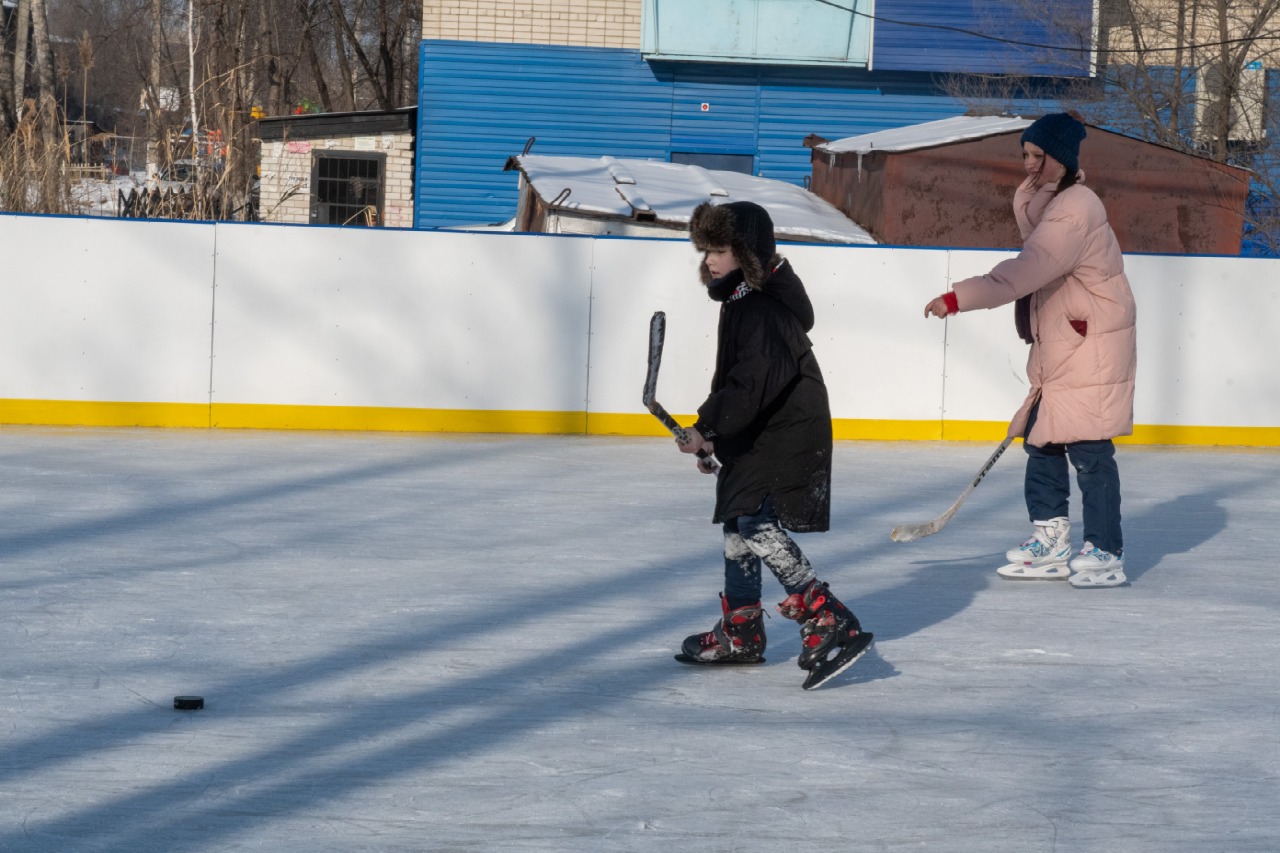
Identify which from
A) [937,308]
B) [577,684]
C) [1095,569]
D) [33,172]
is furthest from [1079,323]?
[33,172]

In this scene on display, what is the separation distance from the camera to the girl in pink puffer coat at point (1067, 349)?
5395 millimetres

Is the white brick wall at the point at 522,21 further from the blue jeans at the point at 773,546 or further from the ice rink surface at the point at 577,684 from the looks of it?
the blue jeans at the point at 773,546

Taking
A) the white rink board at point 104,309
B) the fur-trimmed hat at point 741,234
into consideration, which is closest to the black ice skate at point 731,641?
the fur-trimmed hat at point 741,234

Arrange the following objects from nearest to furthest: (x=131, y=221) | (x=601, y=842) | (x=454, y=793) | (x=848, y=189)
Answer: (x=601, y=842) → (x=454, y=793) → (x=131, y=221) → (x=848, y=189)

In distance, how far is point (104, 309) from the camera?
9.55 metres

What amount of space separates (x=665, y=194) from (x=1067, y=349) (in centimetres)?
953

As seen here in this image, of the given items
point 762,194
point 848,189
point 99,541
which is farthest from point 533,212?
point 99,541

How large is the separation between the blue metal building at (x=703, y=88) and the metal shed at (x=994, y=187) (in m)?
4.59

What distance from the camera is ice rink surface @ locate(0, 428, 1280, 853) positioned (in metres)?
3.11

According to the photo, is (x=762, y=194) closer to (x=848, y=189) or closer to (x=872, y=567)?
(x=848, y=189)

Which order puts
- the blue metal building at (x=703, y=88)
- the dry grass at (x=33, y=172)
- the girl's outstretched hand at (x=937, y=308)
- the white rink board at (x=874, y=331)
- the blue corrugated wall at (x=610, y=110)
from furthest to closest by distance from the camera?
1. the blue corrugated wall at (x=610, y=110)
2. the blue metal building at (x=703, y=88)
3. the dry grass at (x=33, y=172)
4. the white rink board at (x=874, y=331)
5. the girl's outstretched hand at (x=937, y=308)

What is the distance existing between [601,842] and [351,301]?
23.6 feet

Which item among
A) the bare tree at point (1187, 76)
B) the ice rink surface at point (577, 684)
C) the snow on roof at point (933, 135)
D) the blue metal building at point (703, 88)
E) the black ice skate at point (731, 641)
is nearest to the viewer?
the ice rink surface at point (577, 684)

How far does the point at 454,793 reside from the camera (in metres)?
3.24
